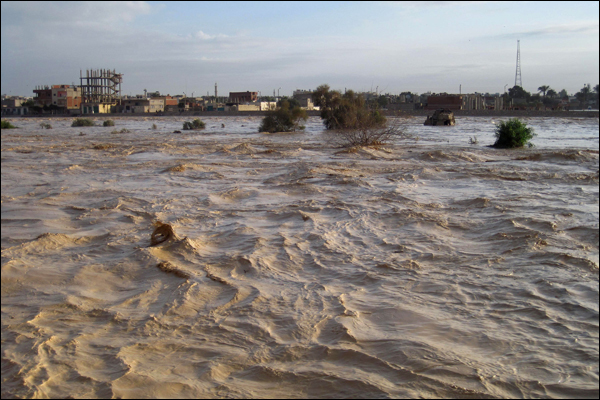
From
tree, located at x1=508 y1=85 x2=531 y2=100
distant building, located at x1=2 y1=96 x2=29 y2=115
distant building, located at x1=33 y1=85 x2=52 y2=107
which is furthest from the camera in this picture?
tree, located at x1=508 y1=85 x2=531 y2=100

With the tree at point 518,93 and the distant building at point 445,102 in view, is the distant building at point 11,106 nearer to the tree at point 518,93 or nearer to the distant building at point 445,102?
the distant building at point 445,102

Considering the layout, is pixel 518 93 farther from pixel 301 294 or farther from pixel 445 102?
pixel 301 294

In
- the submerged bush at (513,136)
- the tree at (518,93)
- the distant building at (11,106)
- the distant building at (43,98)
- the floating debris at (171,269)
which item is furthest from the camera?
the tree at (518,93)

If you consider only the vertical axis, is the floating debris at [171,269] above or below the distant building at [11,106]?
below

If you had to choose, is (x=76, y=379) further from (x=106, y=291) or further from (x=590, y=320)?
(x=590, y=320)

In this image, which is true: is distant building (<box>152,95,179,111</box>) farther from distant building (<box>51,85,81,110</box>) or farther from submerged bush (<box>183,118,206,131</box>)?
submerged bush (<box>183,118,206,131</box>)

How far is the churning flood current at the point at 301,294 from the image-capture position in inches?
144

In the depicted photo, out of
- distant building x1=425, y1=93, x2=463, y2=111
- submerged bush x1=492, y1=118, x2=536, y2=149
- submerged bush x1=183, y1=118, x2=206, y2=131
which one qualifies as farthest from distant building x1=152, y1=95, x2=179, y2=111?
submerged bush x1=492, y1=118, x2=536, y2=149

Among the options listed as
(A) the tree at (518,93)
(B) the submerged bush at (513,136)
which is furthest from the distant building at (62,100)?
(A) the tree at (518,93)

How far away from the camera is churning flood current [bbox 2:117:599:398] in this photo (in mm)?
3668

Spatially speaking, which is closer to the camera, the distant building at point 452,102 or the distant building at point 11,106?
the distant building at point 11,106

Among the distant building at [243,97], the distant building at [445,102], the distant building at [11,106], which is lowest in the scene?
the distant building at [11,106]

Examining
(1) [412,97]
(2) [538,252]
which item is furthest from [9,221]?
(1) [412,97]

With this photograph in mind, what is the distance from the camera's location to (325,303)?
16.6ft
